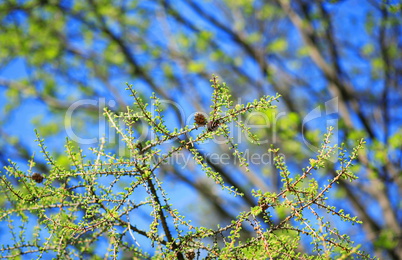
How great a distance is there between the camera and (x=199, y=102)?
22.2 ft

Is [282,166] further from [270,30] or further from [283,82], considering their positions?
[283,82]

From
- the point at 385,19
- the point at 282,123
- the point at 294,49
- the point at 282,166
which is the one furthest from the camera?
the point at 294,49

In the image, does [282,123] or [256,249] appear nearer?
[256,249]

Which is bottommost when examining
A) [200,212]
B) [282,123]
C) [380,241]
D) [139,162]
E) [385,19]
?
[139,162]

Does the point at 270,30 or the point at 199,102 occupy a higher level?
the point at 270,30

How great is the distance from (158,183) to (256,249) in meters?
0.42

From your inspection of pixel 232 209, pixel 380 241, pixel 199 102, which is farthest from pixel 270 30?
pixel 380 241

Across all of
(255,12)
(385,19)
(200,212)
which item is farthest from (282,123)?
(200,212)

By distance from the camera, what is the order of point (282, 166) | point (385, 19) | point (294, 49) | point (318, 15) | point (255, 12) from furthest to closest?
point (294, 49)
point (255, 12)
point (318, 15)
point (385, 19)
point (282, 166)

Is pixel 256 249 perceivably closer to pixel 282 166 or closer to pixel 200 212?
pixel 282 166

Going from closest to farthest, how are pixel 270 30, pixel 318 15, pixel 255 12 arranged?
pixel 318 15 < pixel 270 30 < pixel 255 12

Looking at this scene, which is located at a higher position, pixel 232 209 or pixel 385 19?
pixel 385 19

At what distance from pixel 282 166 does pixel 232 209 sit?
570 centimetres

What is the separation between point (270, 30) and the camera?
6.71m
